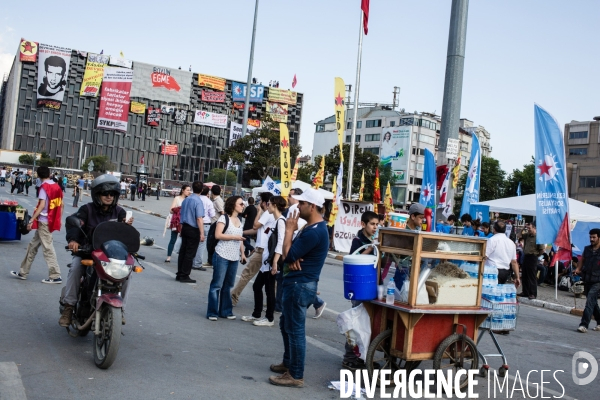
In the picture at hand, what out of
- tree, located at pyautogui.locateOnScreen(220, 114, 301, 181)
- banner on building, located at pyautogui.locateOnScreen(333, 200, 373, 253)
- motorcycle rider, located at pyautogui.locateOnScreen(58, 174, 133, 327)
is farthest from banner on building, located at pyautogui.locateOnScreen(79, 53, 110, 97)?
motorcycle rider, located at pyautogui.locateOnScreen(58, 174, 133, 327)

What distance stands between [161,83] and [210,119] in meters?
10.1

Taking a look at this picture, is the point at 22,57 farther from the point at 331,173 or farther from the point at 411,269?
the point at 411,269

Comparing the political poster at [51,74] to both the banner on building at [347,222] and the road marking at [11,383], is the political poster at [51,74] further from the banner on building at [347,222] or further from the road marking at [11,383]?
the road marking at [11,383]

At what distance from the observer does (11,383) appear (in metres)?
5.04

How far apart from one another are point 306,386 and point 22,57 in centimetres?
10344

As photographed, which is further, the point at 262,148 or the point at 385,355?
the point at 262,148

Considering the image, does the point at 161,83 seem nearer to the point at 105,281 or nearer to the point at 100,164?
the point at 100,164

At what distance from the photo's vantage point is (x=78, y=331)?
6.57 m

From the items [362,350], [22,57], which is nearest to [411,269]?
[362,350]

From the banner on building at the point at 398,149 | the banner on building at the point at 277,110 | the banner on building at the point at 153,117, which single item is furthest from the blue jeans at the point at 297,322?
the banner on building at the point at 277,110

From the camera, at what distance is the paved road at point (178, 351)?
17.4ft

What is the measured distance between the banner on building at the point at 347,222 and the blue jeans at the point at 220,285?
43.4 feet

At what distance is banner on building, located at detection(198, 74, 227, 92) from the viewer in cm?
11475

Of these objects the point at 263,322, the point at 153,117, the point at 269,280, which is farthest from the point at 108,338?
the point at 153,117
